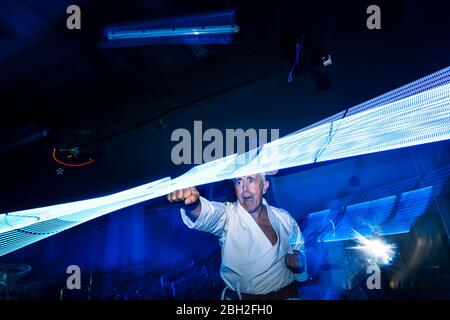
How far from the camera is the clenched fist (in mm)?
1876

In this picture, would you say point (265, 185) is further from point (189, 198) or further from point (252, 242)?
point (189, 198)

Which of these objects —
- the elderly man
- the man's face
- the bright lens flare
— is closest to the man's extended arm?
the elderly man

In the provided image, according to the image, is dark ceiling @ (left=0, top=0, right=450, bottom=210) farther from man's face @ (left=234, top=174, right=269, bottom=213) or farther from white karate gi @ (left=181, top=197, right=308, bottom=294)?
white karate gi @ (left=181, top=197, right=308, bottom=294)

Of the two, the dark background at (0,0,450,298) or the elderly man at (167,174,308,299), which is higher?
the dark background at (0,0,450,298)

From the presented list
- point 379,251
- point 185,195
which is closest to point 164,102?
point 185,195

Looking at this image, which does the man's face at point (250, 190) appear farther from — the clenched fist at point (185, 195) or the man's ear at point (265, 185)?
the clenched fist at point (185, 195)

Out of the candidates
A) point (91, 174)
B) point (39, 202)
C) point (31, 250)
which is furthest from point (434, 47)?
point (31, 250)

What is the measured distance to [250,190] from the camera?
223cm

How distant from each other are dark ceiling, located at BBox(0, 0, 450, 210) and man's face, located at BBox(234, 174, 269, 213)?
1.61 ft

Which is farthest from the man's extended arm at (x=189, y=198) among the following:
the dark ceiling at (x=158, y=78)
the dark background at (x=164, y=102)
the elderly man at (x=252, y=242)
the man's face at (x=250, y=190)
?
the dark ceiling at (x=158, y=78)

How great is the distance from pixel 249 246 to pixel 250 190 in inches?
17.7

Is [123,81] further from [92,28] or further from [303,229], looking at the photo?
[303,229]
